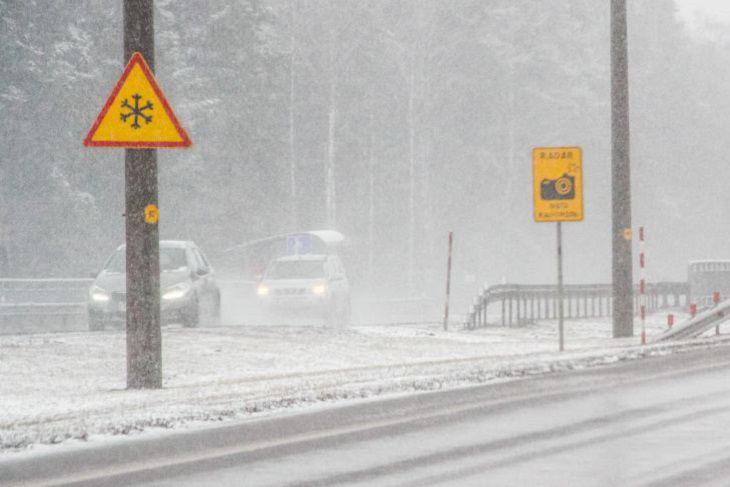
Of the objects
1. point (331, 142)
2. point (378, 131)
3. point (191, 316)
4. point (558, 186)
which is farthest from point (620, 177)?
point (378, 131)

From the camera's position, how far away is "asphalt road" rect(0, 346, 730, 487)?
9242 mm

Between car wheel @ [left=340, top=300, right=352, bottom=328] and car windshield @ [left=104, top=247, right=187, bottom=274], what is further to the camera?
car wheel @ [left=340, top=300, right=352, bottom=328]

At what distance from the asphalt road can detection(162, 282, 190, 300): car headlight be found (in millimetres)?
13034

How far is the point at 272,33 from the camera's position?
63.9m

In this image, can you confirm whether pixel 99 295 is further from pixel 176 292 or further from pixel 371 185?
pixel 371 185

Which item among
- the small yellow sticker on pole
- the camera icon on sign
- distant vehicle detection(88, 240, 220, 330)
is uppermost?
the camera icon on sign

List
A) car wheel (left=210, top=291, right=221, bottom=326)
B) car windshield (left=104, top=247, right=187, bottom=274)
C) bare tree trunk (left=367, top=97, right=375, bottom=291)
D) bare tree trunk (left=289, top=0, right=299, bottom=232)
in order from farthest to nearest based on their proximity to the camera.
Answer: bare tree trunk (left=367, top=97, right=375, bottom=291), bare tree trunk (left=289, top=0, right=299, bottom=232), car wheel (left=210, top=291, right=221, bottom=326), car windshield (left=104, top=247, right=187, bottom=274)

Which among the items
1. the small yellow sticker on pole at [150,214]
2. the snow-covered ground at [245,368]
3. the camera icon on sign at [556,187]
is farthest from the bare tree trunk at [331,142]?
the small yellow sticker on pole at [150,214]

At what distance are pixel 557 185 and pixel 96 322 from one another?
1005 cm

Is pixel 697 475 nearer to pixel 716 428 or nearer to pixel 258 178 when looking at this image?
pixel 716 428

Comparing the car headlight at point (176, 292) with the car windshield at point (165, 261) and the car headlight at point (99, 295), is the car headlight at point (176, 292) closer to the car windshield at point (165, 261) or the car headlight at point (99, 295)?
the car windshield at point (165, 261)

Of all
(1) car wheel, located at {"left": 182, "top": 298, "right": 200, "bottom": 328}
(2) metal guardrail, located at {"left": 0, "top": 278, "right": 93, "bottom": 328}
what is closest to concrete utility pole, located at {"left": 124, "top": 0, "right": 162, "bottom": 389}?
(1) car wheel, located at {"left": 182, "top": 298, "right": 200, "bottom": 328}

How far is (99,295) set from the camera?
27000 mm

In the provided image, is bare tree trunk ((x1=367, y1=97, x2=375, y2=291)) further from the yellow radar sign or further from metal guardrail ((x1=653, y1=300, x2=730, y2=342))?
the yellow radar sign
